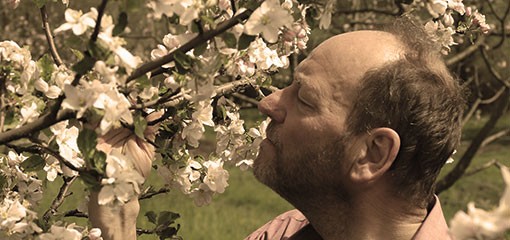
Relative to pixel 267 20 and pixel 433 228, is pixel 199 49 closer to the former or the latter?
pixel 267 20

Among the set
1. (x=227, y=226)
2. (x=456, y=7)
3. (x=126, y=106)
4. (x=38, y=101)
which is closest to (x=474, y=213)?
(x=126, y=106)

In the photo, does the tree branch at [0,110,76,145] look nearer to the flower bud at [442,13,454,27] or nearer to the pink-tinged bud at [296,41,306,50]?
the pink-tinged bud at [296,41,306,50]

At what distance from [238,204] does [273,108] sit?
7076 mm

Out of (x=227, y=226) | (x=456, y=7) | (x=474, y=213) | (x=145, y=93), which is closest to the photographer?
(x=474, y=213)

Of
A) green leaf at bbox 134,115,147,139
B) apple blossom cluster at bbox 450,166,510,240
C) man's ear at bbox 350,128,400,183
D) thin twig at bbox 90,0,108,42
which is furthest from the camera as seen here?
man's ear at bbox 350,128,400,183

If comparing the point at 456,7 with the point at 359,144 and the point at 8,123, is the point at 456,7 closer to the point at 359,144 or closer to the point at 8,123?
the point at 359,144

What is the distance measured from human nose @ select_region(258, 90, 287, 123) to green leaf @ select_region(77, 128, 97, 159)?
903 mm

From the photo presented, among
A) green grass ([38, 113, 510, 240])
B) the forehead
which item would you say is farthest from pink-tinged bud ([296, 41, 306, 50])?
green grass ([38, 113, 510, 240])

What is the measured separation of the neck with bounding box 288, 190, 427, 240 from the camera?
2.67 meters

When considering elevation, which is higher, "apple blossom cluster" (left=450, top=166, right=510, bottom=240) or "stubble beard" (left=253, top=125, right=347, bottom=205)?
"apple blossom cluster" (left=450, top=166, right=510, bottom=240)

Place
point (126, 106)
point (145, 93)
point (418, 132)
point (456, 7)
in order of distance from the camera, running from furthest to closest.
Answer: point (456, 7), point (418, 132), point (145, 93), point (126, 106)

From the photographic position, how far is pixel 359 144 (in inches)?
105

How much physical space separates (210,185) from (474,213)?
56.3 inches

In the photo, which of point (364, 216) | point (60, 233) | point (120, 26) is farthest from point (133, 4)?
point (364, 216)
